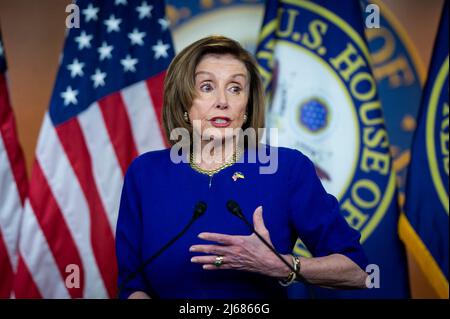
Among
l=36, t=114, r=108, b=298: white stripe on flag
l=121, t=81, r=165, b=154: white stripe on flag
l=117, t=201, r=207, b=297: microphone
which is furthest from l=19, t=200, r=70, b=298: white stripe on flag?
l=117, t=201, r=207, b=297: microphone

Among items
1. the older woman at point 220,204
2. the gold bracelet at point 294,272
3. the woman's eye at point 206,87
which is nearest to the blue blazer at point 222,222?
the older woman at point 220,204

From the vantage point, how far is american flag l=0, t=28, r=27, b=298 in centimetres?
290

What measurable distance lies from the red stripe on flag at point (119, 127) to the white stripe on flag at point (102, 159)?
2 cm

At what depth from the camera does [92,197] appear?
2910mm

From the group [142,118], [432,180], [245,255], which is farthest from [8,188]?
[432,180]

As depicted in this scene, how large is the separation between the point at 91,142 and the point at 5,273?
77 centimetres

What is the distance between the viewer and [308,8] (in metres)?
3.08

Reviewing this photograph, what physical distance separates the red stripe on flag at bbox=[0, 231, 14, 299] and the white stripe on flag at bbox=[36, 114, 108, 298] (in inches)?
13.3

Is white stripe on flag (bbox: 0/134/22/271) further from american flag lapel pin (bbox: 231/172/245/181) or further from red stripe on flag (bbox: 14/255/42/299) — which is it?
american flag lapel pin (bbox: 231/172/245/181)

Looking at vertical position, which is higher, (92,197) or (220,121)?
(220,121)

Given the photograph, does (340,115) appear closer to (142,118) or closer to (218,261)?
(142,118)

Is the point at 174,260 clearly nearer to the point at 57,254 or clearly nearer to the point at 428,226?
the point at 57,254

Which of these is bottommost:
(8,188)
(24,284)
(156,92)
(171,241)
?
(24,284)

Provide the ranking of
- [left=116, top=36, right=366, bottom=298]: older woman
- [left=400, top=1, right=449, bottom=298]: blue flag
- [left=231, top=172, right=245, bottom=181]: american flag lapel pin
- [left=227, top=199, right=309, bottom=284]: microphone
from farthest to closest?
[left=400, top=1, right=449, bottom=298]: blue flag → [left=231, top=172, right=245, bottom=181]: american flag lapel pin → [left=116, top=36, right=366, bottom=298]: older woman → [left=227, top=199, right=309, bottom=284]: microphone
